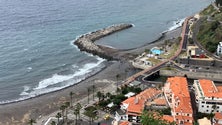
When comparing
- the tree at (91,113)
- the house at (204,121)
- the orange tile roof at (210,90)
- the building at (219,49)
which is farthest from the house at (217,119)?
the building at (219,49)

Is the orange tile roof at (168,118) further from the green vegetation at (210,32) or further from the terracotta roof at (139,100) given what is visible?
the green vegetation at (210,32)

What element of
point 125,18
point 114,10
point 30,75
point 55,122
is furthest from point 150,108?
point 114,10

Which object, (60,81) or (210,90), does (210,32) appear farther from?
(60,81)

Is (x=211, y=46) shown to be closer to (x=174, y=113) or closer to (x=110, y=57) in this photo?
(x=110, y=57)

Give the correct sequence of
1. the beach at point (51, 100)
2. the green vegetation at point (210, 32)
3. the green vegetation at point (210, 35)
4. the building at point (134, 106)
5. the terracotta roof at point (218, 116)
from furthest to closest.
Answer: the green vegetation at point (210, 32)
the green vegetation at point (210, 35)
the beach at point (51, 100)
the building at point (134, 106)
the terracotta roof at point (218, 116)

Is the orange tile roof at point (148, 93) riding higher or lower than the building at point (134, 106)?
higher

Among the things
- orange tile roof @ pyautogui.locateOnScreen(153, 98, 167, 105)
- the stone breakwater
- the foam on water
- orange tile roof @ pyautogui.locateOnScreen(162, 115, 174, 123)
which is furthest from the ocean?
orange tile roof @ pyautogui.locateOnScreen(162, 115, 174, 123)

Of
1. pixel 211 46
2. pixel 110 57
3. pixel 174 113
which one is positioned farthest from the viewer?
pixel 110 57
